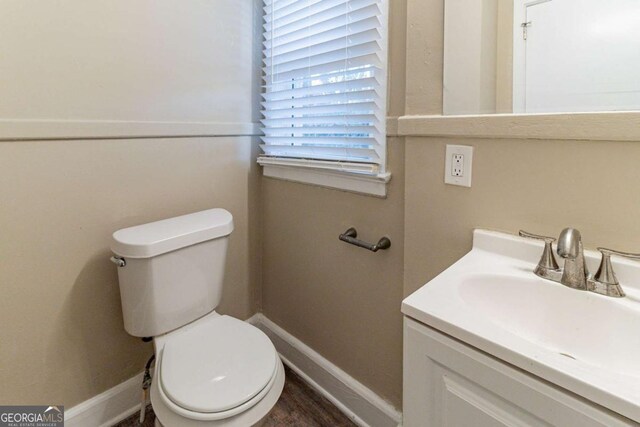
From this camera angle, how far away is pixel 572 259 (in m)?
0.75

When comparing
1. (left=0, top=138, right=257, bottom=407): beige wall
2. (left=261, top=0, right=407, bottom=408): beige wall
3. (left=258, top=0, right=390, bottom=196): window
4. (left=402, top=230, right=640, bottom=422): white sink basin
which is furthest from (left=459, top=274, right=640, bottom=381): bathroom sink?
(left=0, top=138, right=257, bottom=407): beige wall

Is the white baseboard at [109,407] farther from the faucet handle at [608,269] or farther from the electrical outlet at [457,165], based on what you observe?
the faucet handle at [608,269]

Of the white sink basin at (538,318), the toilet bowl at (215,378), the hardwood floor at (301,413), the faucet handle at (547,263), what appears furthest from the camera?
the hardwood floor at (301,413)

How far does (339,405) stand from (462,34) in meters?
1.54

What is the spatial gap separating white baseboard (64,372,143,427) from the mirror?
1672 mm

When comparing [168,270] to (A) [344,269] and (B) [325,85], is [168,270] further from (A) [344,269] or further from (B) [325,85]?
(B) [325,85]

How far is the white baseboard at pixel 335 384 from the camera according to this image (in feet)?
4.34

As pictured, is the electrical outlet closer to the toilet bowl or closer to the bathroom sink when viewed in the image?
the bathroom sink

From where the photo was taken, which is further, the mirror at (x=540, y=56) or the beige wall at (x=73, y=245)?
the beige wall at (x=73, y=245)

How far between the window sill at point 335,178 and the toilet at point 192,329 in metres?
0.37

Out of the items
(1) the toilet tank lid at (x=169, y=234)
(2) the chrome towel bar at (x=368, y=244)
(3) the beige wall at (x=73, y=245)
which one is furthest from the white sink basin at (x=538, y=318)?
(3) the beige wall at (x=73, y=245)

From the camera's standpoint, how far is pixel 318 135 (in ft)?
4.78

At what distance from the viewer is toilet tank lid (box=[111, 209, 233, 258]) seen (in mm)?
1147

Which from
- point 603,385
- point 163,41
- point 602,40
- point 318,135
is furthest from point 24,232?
point 602,40
